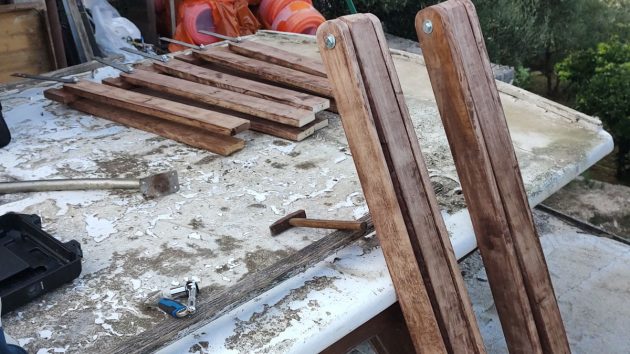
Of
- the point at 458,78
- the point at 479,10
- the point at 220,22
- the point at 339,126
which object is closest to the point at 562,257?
the point at 339,126

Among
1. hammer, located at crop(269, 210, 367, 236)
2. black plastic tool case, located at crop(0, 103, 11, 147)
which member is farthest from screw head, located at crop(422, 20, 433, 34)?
black plastic tool case, located at crop(0, 103, 11, 147)

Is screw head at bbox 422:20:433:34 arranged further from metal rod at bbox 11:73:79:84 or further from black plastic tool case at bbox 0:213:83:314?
metal rod at bbox 11:73:79:84

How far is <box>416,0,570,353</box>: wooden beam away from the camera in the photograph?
1.95 m

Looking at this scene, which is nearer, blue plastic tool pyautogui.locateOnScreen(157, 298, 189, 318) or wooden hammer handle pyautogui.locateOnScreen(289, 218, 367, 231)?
blue plastic tool pyautogui.locateOnScreen(157, 298, 189, 318)

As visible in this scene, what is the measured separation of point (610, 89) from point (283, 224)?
463cm

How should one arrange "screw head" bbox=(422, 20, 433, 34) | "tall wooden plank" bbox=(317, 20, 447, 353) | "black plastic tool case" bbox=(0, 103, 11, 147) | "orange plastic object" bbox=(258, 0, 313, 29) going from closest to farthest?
"tall wooden plank" bbox=(317, 20, 447, 353) → "screw head" bbox=(422, 20, 433, 34) → "black plastic tool case" bbox=(0, 103, 11, 147) → "orange plastic object" bbox=(258, 0, 313, 29)

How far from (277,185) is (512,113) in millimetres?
1265

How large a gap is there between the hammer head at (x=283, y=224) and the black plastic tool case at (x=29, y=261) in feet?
1.80

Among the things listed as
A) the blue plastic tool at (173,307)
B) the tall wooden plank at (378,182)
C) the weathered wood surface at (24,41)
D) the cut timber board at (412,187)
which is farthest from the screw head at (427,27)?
the weathered wood surface at (24,41)

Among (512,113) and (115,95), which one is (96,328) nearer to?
(115,95)

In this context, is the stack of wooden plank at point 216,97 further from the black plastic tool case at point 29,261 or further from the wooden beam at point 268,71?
the black plastic tool case at point 29,261

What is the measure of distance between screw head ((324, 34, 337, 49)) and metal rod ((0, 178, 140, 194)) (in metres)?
0.90

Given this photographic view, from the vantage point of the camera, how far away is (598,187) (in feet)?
16.5

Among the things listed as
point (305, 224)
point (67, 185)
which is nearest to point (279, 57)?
point (67, 185)
